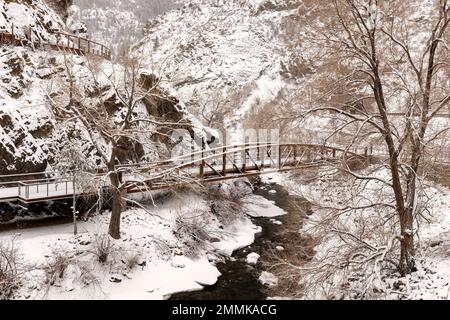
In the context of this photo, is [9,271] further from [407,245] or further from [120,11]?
[120,11]

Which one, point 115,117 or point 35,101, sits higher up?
point 35,101

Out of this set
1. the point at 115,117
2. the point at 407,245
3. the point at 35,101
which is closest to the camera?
the point at 407,245

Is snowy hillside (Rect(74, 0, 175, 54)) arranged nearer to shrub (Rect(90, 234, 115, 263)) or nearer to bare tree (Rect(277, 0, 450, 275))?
shrub (Rect(90, 234, 115, 263))

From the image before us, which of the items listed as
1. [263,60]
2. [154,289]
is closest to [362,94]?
[154,289]

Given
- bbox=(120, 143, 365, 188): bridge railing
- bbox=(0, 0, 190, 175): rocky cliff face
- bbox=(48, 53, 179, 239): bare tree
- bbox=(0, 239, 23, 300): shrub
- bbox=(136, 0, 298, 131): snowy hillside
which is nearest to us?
bbox=(0, 239, 23, 300): shrub

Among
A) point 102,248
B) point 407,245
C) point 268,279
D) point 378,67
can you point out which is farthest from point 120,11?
point 407,245

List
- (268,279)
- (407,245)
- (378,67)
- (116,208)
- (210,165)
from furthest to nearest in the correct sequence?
(210,165) < (116,208) < (268,279) < (407,245) < (378,67)

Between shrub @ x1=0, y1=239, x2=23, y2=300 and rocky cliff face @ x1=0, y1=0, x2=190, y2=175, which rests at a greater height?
rocky cliff face @ x1=0, y1=0, x2=190, y2=175

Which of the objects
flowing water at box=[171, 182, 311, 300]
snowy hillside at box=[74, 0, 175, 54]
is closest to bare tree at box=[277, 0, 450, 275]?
flowing water at box=[171, 182, 311, 300]

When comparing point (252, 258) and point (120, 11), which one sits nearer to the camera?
point (252, 258)

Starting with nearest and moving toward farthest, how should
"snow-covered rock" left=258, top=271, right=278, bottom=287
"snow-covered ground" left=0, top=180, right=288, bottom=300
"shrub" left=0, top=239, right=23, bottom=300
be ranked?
"shrub" left=0, top=239, right=23, bottom=300 → "snow-covered ground" left=0, top=180, right=288, bottom=300 → "snow-covered rock" left=258, top=271, right=278, bottom=287

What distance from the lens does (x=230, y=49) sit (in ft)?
264

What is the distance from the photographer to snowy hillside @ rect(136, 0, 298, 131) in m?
63.3

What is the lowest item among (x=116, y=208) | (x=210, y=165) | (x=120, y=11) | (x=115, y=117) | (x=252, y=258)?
(x=252, y=258)
